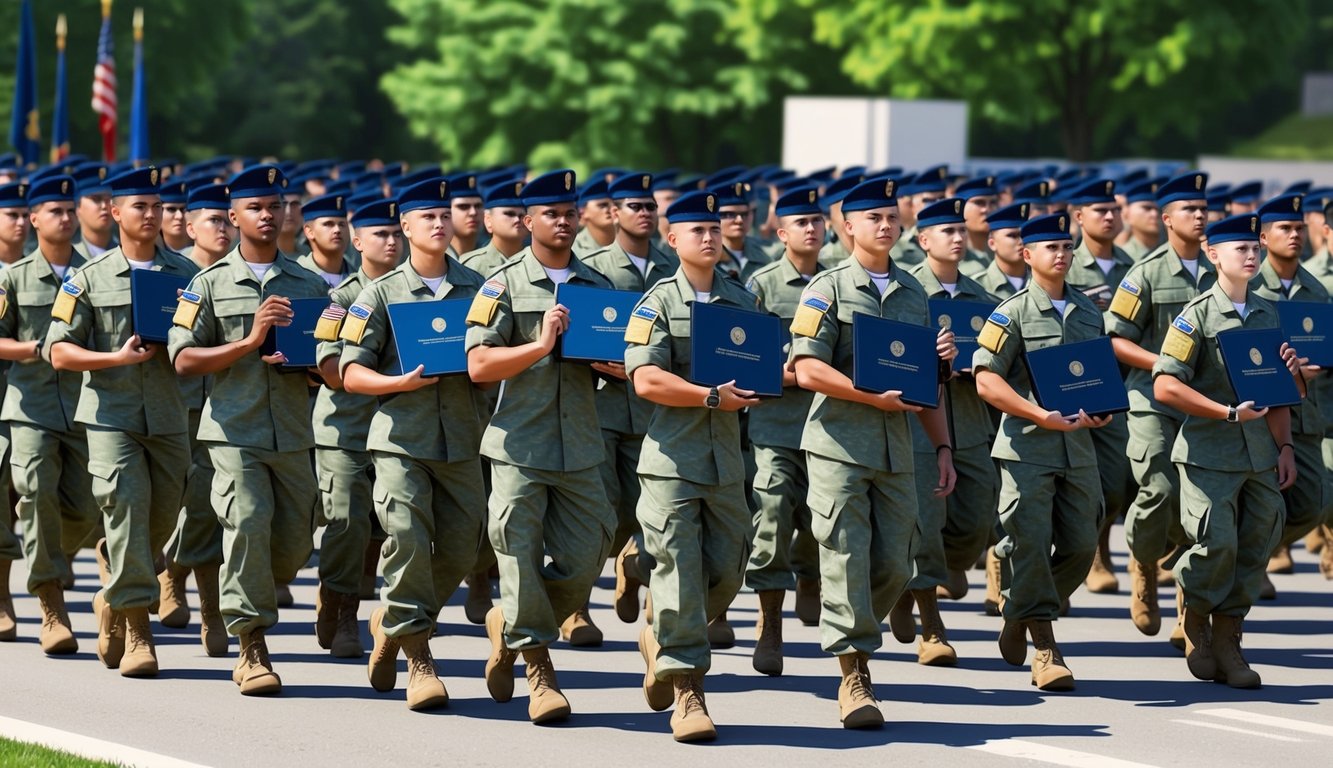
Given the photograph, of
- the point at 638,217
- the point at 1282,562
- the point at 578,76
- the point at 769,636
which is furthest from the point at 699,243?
the point at 578,76

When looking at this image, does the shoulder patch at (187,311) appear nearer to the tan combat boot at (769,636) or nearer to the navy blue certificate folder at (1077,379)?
the tan combat boot at (769,636)

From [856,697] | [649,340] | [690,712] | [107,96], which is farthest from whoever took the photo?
[107,96]

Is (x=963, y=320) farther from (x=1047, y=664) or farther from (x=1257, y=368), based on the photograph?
(x=1047, y=664)

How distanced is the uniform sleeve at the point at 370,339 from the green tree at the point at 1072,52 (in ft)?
110

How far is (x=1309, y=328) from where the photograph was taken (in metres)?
11.4

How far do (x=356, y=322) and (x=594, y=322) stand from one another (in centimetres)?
112

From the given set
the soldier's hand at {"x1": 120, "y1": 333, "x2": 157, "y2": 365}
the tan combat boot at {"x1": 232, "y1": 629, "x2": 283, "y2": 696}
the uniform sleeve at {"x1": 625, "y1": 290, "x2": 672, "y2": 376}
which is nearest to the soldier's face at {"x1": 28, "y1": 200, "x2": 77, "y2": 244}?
the soldier's hand at {"x1": 120, "y1": 333, "x2": 157, "y2": 365}

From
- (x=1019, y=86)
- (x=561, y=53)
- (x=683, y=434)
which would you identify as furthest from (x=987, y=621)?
(x=561, y=53)

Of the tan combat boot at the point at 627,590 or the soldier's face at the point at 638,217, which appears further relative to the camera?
the tan combat boot at the point at 627,590

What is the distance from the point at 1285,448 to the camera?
Result: 34.9 ft

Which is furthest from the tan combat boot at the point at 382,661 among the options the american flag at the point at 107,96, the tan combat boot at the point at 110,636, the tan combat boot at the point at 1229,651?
the american flag at the point at 107,96

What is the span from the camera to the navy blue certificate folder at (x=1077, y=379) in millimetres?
10148

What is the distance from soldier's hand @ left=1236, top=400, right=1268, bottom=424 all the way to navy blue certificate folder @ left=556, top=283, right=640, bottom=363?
2.88 metres

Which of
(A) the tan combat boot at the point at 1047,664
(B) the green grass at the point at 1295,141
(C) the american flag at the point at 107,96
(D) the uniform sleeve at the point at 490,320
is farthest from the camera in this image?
(B) the green grass at the point at 1295,141
